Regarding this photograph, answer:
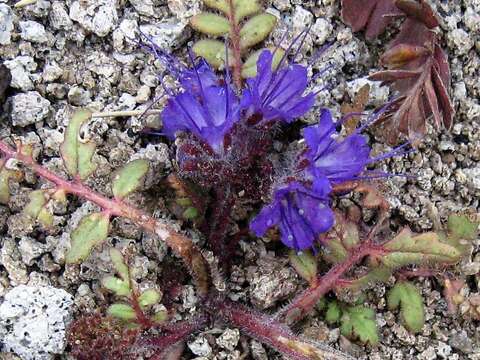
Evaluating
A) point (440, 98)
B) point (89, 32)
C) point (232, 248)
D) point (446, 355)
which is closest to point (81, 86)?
point (89, 32)

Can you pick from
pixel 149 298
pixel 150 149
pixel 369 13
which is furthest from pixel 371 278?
pixel 369 13

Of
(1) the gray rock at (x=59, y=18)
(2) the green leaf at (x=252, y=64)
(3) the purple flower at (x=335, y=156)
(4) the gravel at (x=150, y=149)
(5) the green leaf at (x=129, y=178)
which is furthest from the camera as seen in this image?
(1) the gray rock at (x=59, y=18)

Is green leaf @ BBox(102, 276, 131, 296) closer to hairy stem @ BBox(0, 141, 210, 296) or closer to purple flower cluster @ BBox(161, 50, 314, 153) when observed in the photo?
hairy stem @ BBox(0, 141, 210, 296)

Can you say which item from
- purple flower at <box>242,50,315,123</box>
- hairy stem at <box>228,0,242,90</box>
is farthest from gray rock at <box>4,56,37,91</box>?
purple flower at <box>242,50,315,123</box>

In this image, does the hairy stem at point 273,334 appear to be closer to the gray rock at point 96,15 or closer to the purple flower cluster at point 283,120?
the purple flower cluster at point 283,120

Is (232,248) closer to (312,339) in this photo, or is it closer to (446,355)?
(312,339)

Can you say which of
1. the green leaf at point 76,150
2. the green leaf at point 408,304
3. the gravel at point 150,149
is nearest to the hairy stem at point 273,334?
the gravel at point 150,149
